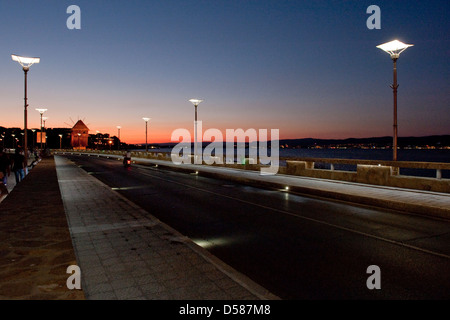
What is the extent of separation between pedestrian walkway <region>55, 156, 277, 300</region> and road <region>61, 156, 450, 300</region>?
0.57 meters

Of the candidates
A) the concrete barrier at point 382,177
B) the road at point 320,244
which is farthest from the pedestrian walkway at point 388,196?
the road at point 320,244

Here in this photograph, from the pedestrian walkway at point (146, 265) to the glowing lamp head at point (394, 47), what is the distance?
12.3 metres

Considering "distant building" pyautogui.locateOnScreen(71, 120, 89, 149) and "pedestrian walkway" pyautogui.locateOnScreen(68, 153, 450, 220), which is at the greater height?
"distant building" pyautogui.locateOnScreen(71, 120, 89, 149)

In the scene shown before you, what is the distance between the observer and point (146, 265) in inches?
205

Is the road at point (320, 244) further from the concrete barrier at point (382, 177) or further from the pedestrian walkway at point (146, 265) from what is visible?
the concrete barrier at point (382, 177)

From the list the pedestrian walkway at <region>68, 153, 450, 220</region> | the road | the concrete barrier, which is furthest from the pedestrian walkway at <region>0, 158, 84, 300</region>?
the concrete barrier

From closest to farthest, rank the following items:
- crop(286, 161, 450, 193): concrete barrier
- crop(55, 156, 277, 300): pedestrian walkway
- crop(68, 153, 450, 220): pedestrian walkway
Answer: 1. crop(55, 156, 277, 300): pedestrian walkway
2. crop(68, 153, 450, 220): pedestrian walkway
3. crop(286, 161, 450, 193): concrete barrier

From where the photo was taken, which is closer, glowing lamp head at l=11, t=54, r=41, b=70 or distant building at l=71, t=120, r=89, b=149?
glowing lamp head at l=11, t=54, r=41, b=70

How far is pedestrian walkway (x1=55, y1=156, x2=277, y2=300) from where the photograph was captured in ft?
13.9

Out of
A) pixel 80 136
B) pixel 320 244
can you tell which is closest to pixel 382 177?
pixel 320 244

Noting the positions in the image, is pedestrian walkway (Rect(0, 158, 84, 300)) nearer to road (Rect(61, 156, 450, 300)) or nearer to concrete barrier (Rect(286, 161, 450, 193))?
road (Rect(61, 156, 450, 300))

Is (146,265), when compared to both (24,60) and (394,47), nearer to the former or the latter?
(394,47)

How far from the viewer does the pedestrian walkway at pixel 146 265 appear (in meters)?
4.23
